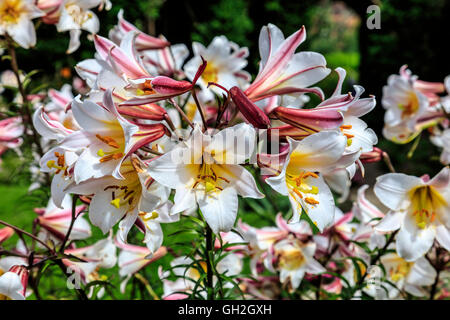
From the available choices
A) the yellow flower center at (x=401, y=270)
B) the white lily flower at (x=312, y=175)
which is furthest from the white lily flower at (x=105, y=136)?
the yellow flower center at (x=401, y=270)

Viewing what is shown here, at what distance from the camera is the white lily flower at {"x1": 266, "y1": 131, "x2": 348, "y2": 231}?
827 millimetres

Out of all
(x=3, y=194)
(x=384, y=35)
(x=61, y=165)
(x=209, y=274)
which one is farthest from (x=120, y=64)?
(x=384, y=35)

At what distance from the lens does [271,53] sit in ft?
3.17

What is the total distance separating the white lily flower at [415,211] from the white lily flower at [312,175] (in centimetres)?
30

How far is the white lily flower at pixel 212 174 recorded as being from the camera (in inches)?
32.2

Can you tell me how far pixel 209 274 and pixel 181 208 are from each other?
0.30 metres

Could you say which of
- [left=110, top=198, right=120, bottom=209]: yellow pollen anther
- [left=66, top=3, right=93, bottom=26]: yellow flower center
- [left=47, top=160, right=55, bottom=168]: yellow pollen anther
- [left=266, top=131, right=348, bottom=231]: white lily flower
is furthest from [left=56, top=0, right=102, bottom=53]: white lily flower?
[left=266, top=131, right=348, bottom=231]: white lily flower

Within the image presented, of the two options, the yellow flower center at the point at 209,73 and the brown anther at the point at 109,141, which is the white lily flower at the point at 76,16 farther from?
the brown anther at the point at 109,141

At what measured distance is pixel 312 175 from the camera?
89 centimetres

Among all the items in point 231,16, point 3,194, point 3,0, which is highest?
point 3,0

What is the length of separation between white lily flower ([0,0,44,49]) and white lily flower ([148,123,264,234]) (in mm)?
826

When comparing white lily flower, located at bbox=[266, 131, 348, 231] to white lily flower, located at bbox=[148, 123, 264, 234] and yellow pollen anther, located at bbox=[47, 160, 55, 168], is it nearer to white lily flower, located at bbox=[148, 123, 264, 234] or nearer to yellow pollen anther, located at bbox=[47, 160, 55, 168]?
white lily flower, located at bbox=[148, 123, 264, 234]
